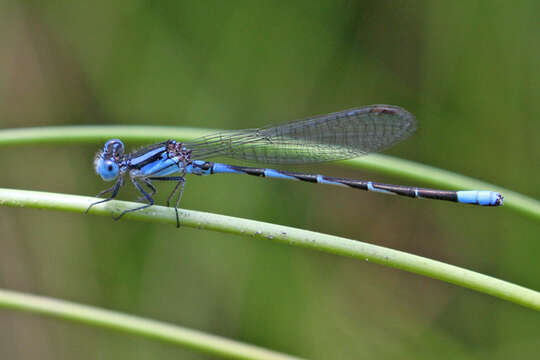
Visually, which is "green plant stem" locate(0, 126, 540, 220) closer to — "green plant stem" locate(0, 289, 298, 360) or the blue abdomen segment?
the blue abdomen segment

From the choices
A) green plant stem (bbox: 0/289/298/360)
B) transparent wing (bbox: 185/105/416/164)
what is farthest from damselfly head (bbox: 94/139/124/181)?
green plant stem (bbox: 0/289/298/360)

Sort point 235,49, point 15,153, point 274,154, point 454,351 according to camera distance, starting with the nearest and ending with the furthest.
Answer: point 274,154, point 454,351, point 235,49, point 15,153

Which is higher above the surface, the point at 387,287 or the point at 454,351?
the point at 387,287

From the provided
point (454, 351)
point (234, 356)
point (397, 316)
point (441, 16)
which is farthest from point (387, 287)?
point (234, 356)

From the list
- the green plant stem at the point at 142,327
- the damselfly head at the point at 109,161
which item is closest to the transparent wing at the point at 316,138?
the damselfly head at the point at 109,161

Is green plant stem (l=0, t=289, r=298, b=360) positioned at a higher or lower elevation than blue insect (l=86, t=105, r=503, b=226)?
lower

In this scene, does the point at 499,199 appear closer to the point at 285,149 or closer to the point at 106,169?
the point at 285,149

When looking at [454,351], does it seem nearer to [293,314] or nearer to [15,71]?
[293,314]
